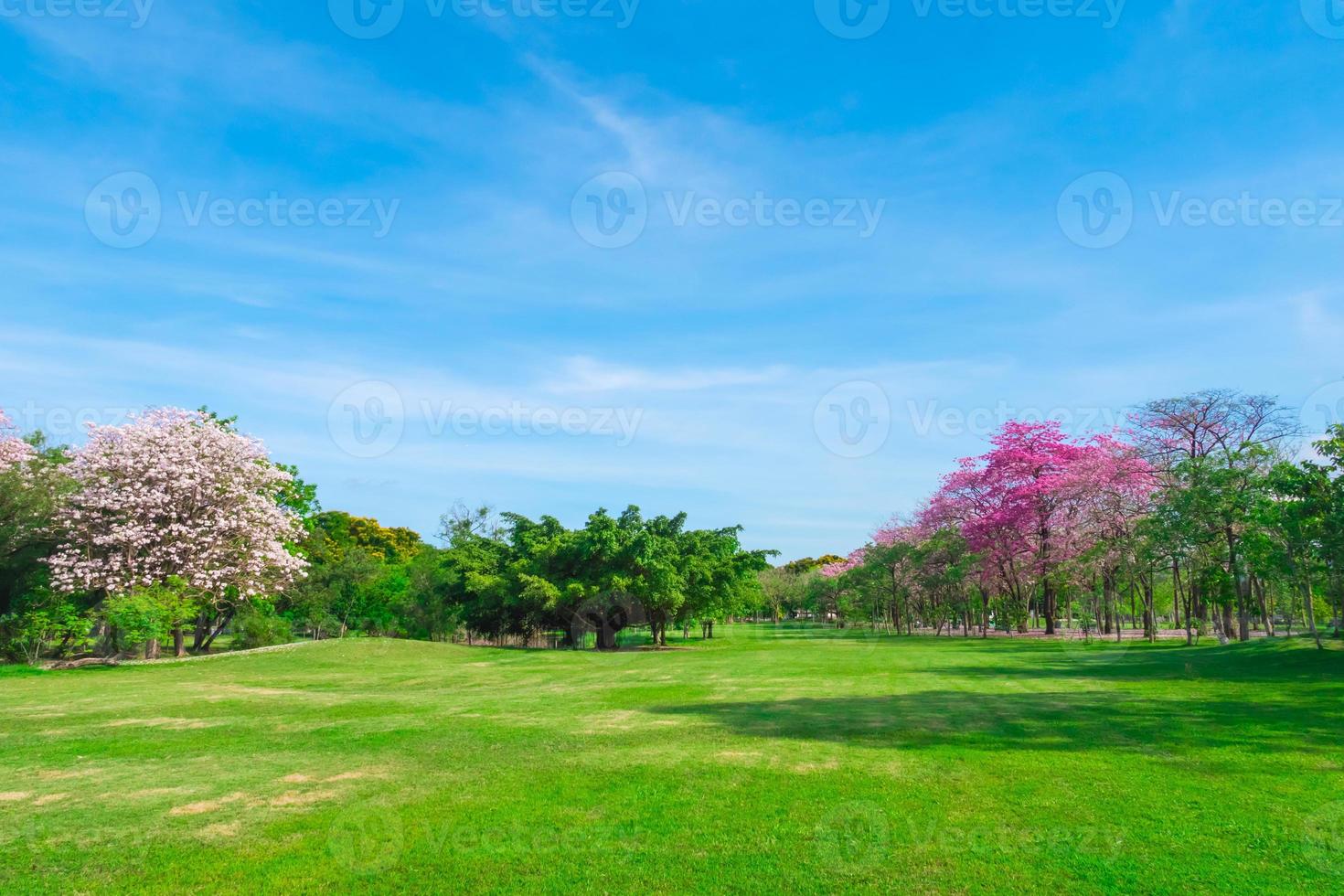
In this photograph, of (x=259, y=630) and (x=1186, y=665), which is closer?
(x=1186, y=665)

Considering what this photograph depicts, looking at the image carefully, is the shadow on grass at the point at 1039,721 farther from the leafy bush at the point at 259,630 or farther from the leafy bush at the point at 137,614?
the leafy bush at the point at 259,630

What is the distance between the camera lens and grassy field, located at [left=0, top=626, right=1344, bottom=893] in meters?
6.06

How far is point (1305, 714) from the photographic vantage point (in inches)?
492

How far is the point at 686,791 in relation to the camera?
8172mm

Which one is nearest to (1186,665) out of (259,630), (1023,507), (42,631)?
(1023,507)

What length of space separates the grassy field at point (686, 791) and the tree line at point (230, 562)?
11.6 meters

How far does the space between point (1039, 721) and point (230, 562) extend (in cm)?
2798

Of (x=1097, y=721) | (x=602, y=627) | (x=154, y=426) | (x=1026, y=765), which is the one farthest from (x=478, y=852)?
(x=602, y=627)

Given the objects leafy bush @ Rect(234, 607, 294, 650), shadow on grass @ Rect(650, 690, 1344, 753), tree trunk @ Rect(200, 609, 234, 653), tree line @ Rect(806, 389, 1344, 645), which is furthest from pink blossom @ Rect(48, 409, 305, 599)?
tree line @ Rect(806, 389, 1344, 645)

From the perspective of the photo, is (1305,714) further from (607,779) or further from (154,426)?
(154,426)

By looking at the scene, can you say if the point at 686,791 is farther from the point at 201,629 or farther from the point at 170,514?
the point at 201,629

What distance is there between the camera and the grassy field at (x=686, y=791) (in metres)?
6.06

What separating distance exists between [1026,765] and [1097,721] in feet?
12.9

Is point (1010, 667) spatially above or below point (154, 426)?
below
